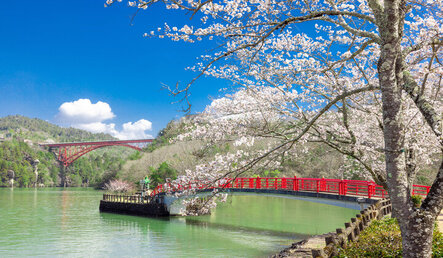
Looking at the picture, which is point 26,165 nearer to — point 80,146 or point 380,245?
point 80,146

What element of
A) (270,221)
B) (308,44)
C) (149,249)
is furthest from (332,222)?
(308,44)

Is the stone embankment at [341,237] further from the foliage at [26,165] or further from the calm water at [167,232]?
the foliage at [26,165]

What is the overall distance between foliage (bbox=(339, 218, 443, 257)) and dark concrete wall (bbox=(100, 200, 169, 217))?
22.3 m

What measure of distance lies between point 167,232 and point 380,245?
16.8m

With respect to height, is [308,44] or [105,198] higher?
[308,44]

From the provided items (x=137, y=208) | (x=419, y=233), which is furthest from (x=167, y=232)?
(x=419, y=233)

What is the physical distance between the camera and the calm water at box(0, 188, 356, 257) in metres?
16.1

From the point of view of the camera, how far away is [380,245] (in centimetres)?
653

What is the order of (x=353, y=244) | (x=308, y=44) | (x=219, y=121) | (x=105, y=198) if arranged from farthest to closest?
(x=105, y=198) < (x=219, y=121) < (x=308, y=44) < (x=353, y=244)

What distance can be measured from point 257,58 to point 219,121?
3.69 meters

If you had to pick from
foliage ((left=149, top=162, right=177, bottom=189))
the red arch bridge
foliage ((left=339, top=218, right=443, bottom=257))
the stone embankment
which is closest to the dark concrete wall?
foliage ((left=149, top=162, right=177, bottom=189))

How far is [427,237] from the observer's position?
4.06 m

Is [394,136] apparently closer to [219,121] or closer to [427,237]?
[427,237]

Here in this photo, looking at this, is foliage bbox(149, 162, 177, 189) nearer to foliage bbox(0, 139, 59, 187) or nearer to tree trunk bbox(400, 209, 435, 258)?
tree trunk bbox(400, 209, 435, 258)
